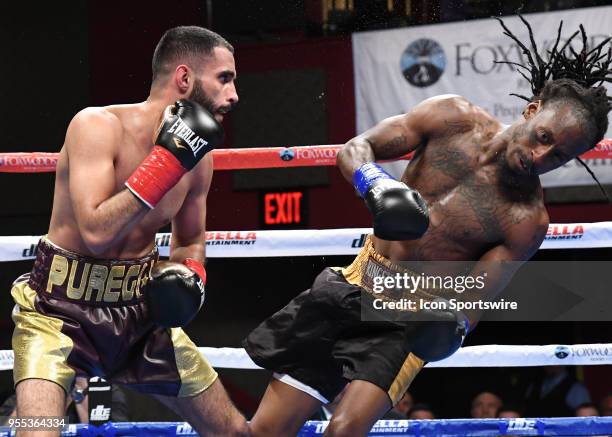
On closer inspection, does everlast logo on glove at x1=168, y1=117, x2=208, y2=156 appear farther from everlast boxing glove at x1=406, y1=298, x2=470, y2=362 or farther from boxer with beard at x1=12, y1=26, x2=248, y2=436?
everlast boxing glove at x1=406, y1=298, x2=470, y2=362

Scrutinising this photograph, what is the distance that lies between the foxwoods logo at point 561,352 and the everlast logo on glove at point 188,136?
57.1 inches

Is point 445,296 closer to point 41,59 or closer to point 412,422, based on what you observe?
point 412,422

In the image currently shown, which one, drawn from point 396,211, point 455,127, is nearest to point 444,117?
point 455,127

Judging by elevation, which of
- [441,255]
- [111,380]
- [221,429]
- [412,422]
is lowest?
[412,422]

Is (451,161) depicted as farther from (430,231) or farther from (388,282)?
(388,282)

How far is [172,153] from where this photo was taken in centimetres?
210

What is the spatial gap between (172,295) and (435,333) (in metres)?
Answer: 0.64

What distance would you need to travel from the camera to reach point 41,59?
6.46 meters

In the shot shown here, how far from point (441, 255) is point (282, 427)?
64cm

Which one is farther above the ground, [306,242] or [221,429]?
[306,242]

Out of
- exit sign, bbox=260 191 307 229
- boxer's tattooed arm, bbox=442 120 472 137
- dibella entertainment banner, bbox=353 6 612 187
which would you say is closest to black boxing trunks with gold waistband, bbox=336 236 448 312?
boxer's tattooed arm, bbox=442 120 472 137

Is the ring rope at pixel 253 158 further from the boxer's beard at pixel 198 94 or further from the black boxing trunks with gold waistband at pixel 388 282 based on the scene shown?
the boxer's beard at pixel 198 94

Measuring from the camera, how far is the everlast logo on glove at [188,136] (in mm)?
2094

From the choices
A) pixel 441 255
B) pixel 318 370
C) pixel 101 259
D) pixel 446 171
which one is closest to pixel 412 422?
pixel 318 370
